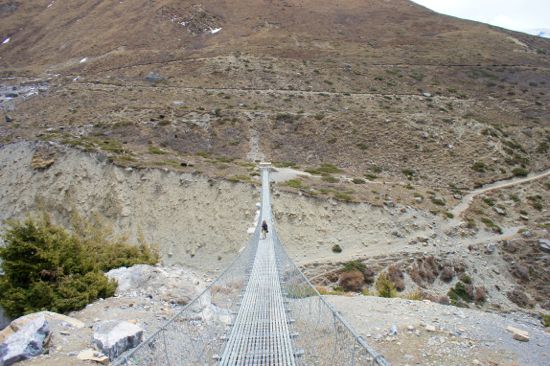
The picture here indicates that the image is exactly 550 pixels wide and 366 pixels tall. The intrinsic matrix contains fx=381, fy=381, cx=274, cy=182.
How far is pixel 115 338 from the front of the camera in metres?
7.41

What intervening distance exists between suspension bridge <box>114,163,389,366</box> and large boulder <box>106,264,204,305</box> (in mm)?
1163

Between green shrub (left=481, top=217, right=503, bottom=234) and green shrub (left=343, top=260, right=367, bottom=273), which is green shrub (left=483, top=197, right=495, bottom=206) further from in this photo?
green shrub (left=343, top=260, right=367, bottom=273)

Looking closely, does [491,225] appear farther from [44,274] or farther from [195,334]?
[44,274]

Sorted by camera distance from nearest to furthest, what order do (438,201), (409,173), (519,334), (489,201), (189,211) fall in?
(519,334) < (189,211) < (438,201) < (489,201) < (409,173)

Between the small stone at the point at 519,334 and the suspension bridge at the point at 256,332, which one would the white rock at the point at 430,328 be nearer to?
the small stone at the point at 519,334

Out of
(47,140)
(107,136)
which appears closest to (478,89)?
(107,136)

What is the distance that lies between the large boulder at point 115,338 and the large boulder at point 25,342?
938 millimetres

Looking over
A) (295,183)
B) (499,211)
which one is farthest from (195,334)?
(499,211)

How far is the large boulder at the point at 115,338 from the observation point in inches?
287

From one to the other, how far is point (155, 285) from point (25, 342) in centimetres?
484

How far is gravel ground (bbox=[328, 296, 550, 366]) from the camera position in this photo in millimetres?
8117

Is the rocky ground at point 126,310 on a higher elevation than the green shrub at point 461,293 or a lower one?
higher

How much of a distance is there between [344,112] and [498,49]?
4392cm

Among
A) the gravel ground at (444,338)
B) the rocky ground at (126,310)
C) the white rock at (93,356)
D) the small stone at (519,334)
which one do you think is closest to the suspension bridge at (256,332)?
the rocky ground at (126,310)
